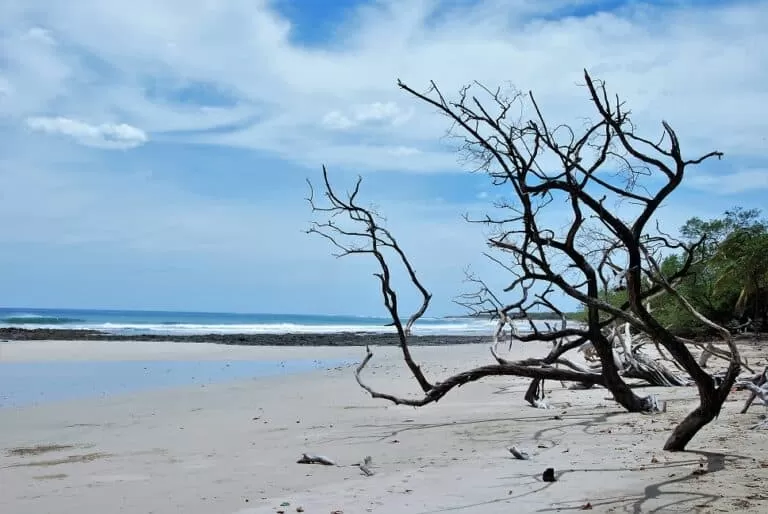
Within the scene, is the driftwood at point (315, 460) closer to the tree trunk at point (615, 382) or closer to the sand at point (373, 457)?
the sand at point (373, 457)

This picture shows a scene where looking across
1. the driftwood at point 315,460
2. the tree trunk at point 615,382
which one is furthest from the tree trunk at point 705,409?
the driftwood at point 315,460

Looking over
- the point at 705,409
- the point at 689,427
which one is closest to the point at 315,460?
the point at 689,427

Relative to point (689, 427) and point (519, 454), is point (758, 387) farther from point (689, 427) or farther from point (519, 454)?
point (519, 454)

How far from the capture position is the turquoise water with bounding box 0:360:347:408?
14562mm

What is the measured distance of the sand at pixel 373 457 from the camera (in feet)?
17.4

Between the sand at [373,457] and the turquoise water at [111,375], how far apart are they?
1692 millimetres

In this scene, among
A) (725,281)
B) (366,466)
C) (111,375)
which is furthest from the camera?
(725,281)

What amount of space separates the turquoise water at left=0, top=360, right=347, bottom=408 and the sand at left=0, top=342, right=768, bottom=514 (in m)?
1.69

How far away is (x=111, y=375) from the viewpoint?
18.6m

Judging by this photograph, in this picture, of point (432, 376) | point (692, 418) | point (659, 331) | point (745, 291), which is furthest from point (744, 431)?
point (745, 291)

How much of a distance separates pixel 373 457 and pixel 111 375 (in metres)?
13.2

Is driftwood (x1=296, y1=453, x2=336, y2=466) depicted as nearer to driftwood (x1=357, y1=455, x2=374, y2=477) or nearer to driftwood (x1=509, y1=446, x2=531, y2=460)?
driftwood (x1=357, y1=455, x2=374, y2=477)

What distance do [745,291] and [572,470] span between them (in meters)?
22.5

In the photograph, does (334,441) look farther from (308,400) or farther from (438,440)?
(308,400)
